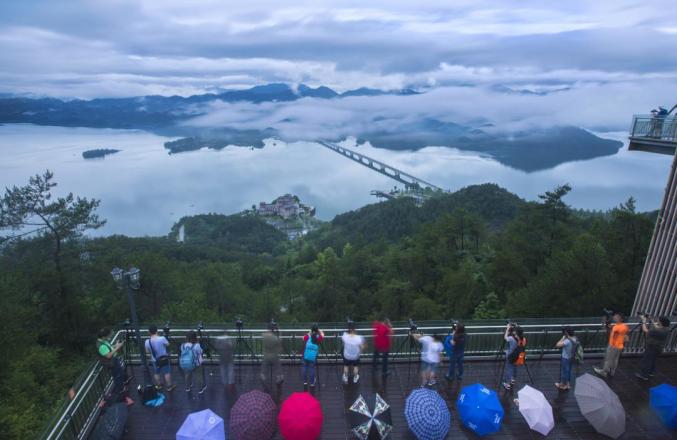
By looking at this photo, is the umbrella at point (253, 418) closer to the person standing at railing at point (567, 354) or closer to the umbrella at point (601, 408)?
the umbrella at point (601, 408)

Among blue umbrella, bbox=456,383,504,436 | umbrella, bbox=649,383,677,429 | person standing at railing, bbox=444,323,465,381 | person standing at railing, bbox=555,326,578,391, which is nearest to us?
blue umbrella, bbox=456,383,504,436

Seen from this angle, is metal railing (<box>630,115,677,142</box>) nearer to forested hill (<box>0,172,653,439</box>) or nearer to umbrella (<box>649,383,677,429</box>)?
umbrella (<box>649,383,677,429</box>)

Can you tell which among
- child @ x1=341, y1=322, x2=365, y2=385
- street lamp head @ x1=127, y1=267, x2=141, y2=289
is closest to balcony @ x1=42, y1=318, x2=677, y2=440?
child @ x1=341, y1=322, x2=365, y2=385

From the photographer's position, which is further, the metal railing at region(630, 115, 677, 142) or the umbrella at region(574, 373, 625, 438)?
the metal railing at region(630, 115, 677, 142)

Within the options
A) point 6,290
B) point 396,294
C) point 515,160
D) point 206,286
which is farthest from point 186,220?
point 515,160

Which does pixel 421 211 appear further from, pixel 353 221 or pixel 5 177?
pixel 5 177

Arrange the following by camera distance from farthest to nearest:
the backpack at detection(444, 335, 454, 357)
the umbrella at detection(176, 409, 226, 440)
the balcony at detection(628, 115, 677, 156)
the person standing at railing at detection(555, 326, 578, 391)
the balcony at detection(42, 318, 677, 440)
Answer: the balcony at detection(628, 115, 677, 156), the backpack at detection(444, 335, 454, 357), the person standing at railing at detection(555, 326, 578, 391), the balcony at detection(42, 318, 677, 440), the umbrella at detection(176, 409, 226, 440)

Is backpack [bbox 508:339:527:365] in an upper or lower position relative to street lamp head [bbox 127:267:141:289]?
lower
